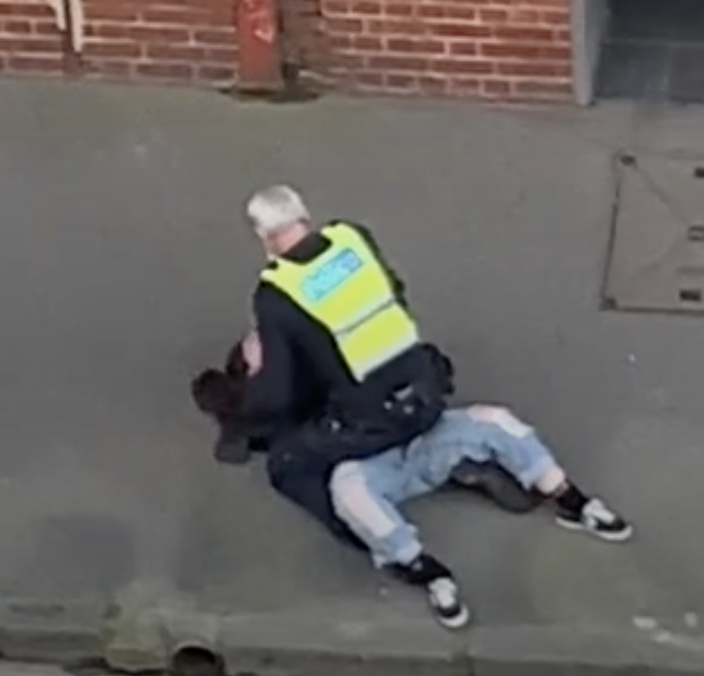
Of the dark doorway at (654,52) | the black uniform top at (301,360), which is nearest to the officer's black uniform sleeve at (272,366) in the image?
the black uniform top at (301,360)

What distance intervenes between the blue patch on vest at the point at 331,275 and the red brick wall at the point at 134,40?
95.8 inches

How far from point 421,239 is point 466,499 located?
1504 mm

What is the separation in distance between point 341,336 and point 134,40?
2.72 metres

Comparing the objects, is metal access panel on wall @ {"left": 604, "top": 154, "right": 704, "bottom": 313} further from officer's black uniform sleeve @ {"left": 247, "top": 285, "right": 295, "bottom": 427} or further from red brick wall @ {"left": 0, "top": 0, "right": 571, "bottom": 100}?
officer's black uniform sleeve @ {"left": 247, "top": 285, "right": 295, "bottom": 427}

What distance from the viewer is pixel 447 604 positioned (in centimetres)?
728

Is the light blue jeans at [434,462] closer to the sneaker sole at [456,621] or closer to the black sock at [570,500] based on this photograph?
the black sock at [570,500]

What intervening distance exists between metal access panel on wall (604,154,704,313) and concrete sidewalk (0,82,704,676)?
0.07 meters

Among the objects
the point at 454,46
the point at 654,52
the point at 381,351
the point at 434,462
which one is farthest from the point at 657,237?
the point at 381,351

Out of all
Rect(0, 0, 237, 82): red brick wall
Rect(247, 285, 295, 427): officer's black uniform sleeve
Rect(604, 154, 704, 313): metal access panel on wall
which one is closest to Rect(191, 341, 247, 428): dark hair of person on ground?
Rect(247, 285, 295, 427): officer's black uniform sleeve

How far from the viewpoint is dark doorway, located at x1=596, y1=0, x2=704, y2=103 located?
9.75 meters

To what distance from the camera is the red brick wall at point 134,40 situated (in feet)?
31.7

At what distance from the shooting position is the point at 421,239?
901 cm

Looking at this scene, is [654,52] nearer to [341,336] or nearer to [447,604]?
[341,336]

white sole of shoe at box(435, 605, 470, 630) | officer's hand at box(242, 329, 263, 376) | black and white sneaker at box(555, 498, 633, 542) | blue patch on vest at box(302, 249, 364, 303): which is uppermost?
blue patch on vest at box(302, 249, 364, 303)
